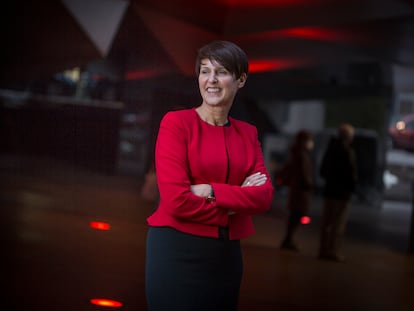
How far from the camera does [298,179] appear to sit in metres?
4.30

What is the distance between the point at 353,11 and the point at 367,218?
1.24m

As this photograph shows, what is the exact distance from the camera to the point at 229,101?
9.05ft

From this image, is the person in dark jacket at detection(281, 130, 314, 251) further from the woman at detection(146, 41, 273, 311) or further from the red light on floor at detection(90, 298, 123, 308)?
the woman at detection(146, 41, 273, 311)

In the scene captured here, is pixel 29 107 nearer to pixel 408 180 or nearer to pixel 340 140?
pixel 340 140

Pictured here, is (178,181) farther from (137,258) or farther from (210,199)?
(137,258)

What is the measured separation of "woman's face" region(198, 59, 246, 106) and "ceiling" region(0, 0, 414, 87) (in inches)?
48.8

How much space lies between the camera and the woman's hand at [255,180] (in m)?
2.73

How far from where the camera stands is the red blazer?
262cm

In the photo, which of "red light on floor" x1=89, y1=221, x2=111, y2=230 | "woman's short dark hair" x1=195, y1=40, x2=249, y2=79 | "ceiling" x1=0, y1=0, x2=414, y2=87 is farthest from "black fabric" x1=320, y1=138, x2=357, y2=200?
"woman's short dark hair" x1=195, y1=40, x2=249, y2=79

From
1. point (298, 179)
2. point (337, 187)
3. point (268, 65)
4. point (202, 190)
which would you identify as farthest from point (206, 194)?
point (337, 187)

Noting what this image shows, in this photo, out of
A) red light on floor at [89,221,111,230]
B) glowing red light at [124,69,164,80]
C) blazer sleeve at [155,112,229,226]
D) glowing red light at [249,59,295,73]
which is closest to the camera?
blazer sleeve at [155,112,229,226]

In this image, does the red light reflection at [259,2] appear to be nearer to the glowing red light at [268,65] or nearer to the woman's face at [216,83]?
the glowing red light at [268,65]

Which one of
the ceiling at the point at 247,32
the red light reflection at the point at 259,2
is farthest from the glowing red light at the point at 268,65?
the red light reflection at the point at 259,2

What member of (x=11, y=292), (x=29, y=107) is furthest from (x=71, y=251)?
(x=29, y=107)
